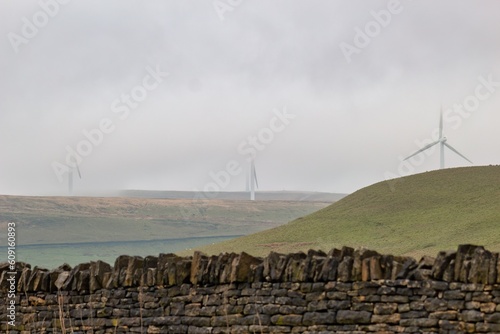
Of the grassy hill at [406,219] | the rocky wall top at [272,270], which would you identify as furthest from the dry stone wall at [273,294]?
the grassy hill at [406,219]

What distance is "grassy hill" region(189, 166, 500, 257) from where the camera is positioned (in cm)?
6425

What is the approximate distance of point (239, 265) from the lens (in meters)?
19.1

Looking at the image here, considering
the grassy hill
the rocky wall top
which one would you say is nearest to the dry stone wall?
the rocky wall top

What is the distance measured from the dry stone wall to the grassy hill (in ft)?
123

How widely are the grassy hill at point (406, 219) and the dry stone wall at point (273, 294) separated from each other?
3747cm

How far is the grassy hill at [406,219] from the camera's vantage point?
6425 centimetres

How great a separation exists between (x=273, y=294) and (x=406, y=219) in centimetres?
5610

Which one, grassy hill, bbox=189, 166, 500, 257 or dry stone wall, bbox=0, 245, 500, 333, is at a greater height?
grassy hill, bbox=189, 166, 500, 257

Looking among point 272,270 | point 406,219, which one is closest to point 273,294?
point 272,270

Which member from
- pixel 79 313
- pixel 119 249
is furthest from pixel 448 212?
pixel 119 249

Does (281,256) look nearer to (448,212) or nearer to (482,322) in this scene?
(482,322)

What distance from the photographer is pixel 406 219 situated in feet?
243

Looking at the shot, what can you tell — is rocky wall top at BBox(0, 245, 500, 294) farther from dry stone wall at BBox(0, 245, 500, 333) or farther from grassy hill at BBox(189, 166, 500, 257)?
grassy hill at BBox(189, 166, 500, 257)

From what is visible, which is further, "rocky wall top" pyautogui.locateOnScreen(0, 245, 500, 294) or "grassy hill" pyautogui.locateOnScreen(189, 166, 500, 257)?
"grassy hill" pyautogui.locateOnScreen(189, 166, 500, 257)
